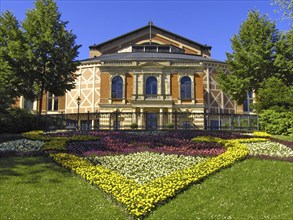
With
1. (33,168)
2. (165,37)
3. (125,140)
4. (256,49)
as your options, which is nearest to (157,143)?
(125,140)

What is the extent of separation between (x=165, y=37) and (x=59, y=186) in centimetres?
6044

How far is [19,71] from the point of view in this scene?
28109mm

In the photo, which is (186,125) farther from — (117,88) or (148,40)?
(148,40)

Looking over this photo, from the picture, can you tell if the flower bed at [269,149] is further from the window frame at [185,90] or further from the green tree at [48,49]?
the window frame at [185,90]

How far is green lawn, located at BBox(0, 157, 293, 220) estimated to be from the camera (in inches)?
→ 299

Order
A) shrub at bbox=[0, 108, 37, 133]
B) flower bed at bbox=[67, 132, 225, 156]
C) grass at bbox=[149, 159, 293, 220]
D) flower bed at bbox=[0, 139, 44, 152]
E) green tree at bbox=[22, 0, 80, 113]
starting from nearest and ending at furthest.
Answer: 1. grass at bbox=[149, 159, 293, 220]
2. flower bed at bbox=[67, 132, 225, 156]
3. flower bed at bbox=[0, 139, 44, 152]
4. shrub at bbox=[0, 108, 37, 133]
5. green tree at bbox=[22, 0, 80, 113]

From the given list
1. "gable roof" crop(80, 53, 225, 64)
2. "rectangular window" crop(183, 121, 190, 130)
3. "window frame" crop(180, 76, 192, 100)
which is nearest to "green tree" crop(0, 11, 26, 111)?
"rectangular window" crop(183, 121, 190, 130)

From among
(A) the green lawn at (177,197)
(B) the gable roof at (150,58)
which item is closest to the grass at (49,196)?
(A) the green lawn at (177,197)

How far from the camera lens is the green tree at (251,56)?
3192cm

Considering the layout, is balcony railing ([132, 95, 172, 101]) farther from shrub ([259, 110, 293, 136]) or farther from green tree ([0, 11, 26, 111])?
shrub ([259, 110, 293, 136])

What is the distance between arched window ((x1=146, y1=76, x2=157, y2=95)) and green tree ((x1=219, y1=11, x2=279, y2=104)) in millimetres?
11518

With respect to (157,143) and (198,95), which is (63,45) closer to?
(157,143)

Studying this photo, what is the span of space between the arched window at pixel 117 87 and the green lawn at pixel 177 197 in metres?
32.7

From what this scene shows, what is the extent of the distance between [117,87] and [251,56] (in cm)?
1966
